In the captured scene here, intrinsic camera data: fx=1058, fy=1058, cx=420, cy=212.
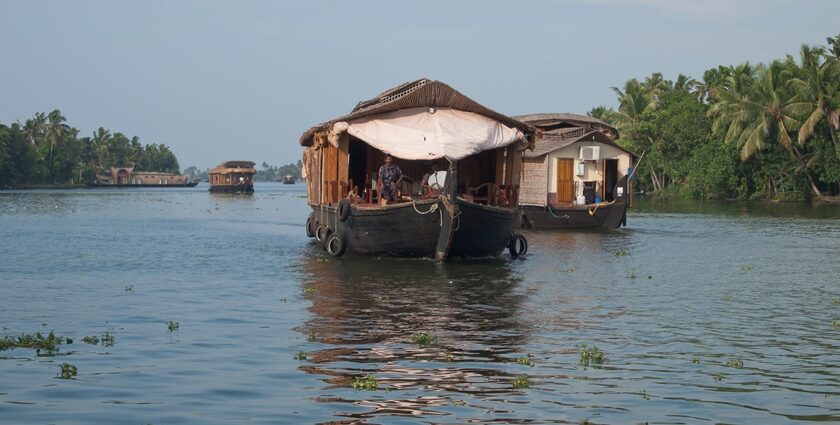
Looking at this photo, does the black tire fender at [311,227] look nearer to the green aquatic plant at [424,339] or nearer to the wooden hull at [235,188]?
the green aquatic plant at [424,339]

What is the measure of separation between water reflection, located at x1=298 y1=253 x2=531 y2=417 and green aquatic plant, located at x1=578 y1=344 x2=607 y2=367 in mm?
822

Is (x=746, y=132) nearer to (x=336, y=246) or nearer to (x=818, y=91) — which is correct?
(x=818, y=91)

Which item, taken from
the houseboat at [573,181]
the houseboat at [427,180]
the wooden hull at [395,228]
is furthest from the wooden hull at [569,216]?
the wooden hull at [395,228]

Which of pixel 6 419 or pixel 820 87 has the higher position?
pixel 820 87

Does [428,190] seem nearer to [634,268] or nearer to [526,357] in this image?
[634,268]

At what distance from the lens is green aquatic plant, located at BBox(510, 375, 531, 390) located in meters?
10.9

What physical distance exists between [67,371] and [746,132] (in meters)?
61.2

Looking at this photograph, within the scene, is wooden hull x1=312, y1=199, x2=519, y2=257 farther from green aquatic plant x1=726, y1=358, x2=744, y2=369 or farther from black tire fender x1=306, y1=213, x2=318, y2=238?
green aquatic plant x1=726, y1=358, x2=744, y2=369

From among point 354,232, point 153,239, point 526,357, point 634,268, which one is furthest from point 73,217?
point 526,357

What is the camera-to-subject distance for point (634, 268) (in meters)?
24.0

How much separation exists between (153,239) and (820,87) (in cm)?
4305

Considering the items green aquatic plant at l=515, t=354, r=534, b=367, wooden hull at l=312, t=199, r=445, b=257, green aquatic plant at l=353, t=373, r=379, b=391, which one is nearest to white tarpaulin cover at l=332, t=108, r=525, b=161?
wooden hull at l=312, t=199, r=445, b=257

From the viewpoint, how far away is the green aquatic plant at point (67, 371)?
11222mm

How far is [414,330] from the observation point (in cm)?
1443
